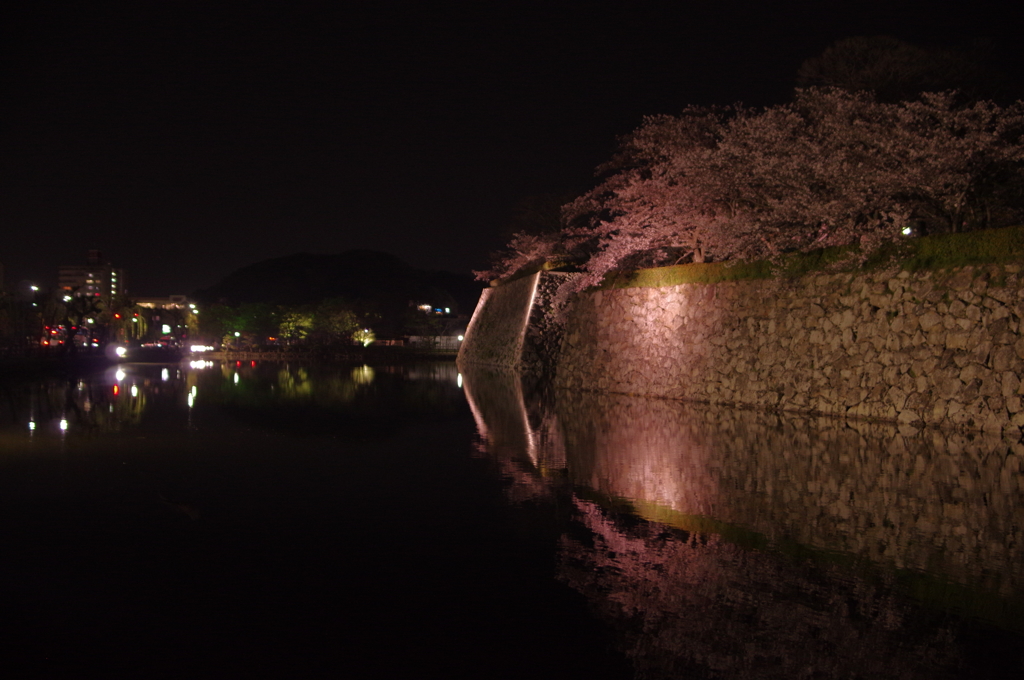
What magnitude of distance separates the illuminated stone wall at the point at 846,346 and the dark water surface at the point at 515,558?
1323 mm

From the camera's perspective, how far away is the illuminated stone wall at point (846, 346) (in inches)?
447

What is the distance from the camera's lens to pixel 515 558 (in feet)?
17.6

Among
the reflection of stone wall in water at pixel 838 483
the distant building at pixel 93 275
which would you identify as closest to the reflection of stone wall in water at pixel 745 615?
the reflection of stone wall in water at pixel 838 483

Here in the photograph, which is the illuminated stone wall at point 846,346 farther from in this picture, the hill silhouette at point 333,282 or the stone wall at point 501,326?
the hill silhouette at point 333,282

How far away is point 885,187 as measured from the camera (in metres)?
13.9

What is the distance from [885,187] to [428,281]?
126 metres

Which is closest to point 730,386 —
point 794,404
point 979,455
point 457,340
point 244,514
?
point 794,404

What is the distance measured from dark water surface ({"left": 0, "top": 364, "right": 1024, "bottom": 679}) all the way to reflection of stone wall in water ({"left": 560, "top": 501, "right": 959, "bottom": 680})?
0.7 inches

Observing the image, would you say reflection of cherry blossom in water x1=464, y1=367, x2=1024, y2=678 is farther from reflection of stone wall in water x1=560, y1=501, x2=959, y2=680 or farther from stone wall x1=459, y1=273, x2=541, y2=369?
stone wall x1=459, y1=273, x2=541, y2=369

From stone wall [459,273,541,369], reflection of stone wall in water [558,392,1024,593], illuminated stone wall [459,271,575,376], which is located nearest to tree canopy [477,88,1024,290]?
reflection of stone wall in water [558,392,1024,593]

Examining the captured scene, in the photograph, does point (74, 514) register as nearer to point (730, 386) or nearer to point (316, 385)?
point (730, 386)

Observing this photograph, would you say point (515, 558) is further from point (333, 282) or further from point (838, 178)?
point (333, 282)

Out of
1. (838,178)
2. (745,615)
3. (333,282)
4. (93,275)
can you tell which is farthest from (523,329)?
(93,275)

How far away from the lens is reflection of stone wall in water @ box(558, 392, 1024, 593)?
223 inches
